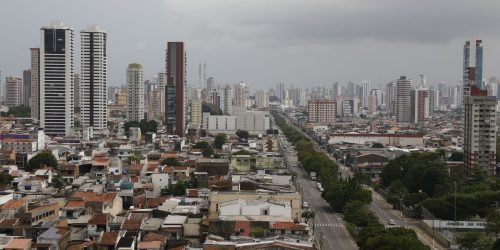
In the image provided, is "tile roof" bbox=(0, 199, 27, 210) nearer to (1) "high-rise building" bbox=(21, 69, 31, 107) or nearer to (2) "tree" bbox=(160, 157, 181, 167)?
(2) "tree" bbox=(160, 157, 181, 167)

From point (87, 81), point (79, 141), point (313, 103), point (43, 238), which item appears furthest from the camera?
point (313, 103)

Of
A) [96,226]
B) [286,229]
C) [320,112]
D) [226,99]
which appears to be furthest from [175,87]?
[286,229]

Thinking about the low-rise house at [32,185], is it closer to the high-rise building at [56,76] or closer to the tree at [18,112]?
the high-rise building at [56,76]

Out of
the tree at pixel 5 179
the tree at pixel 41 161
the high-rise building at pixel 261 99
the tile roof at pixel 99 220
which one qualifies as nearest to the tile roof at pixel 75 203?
the tile roof at pixel 99 220

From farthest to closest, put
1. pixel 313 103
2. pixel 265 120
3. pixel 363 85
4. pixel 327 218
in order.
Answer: pixel 363 85
pixel 313 103
pixel 265 120
pixel 327 218

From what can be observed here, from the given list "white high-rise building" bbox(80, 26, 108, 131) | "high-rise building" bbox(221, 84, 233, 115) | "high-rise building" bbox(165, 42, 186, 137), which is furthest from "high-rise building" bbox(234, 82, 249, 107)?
"white high-rise building" bbox(80, 26, 108, 131)

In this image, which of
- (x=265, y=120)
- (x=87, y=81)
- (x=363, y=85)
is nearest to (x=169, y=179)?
(x=87, y=81)

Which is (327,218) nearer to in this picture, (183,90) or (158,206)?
(158,206)
